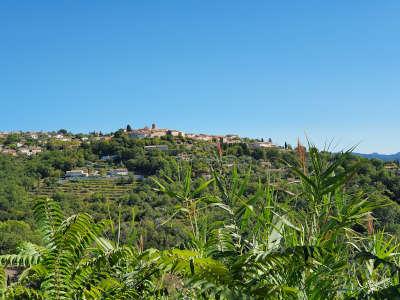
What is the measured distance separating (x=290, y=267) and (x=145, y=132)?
88610 mm


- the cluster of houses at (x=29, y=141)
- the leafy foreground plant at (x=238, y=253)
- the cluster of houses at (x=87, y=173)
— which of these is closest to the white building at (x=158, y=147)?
the cluster of houses at (x=87, y=173)

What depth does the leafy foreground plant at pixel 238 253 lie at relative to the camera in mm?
1562

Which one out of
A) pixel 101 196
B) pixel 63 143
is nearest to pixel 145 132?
pixel 63 143

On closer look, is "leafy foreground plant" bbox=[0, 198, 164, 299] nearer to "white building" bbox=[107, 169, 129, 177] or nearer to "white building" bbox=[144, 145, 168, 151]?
"white building" bbox=[107, 169, 129, 177]

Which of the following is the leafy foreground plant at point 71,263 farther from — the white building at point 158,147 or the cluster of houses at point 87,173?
the white building at point 158,147

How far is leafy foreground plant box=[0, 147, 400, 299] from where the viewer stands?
1.56 m

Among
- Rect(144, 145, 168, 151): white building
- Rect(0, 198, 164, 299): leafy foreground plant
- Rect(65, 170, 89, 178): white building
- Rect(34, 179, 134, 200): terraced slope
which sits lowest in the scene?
Rect(34, 179, 134, 200): terraced slope

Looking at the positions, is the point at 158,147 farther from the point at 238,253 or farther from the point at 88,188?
the point at 238,253

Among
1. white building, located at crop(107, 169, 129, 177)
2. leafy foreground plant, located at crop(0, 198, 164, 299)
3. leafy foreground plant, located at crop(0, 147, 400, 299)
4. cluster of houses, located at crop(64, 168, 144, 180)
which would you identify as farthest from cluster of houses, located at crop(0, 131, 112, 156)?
leafy foreground plant, located at crop(0, 147, 400, 299)

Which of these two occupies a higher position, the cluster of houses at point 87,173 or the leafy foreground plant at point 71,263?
the leafy foreground plant at point 71,263

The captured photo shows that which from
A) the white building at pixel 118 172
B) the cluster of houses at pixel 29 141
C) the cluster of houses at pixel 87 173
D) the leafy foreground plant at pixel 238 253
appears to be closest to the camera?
the leafy foreground plant at pixel 238 253

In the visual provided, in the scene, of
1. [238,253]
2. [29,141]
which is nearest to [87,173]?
[29,141]

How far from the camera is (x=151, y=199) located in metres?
46.1

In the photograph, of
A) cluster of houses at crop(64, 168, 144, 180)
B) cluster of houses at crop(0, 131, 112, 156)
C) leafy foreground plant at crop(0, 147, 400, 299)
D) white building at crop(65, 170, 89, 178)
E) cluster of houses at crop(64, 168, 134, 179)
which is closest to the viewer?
leafy foreground plant at crop(0, 147, 400, 299)
